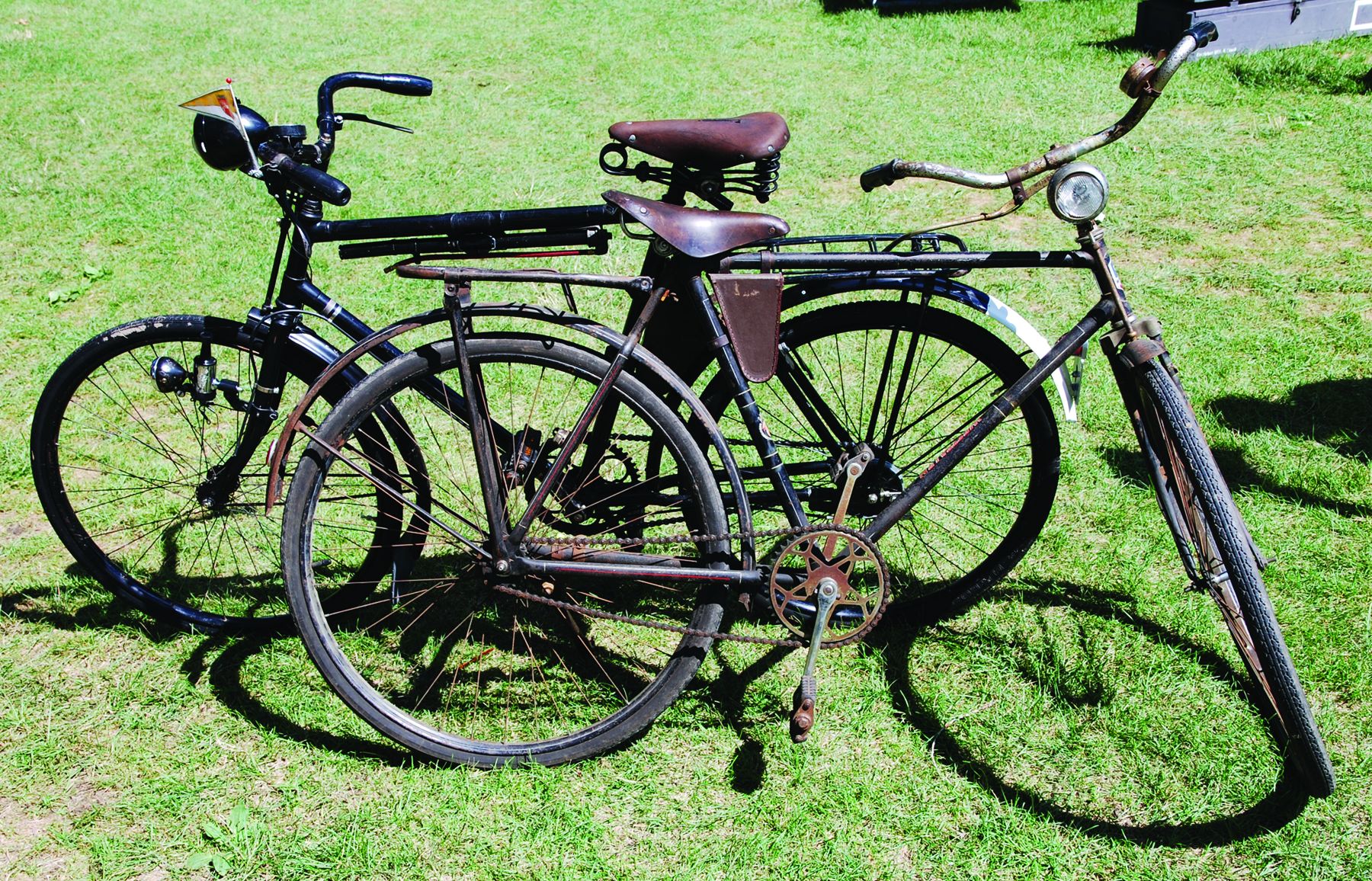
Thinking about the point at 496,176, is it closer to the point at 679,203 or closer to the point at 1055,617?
the point at 679,203

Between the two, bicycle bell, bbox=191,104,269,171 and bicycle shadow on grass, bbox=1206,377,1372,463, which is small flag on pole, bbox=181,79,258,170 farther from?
bicycle shadow on grass, bbox=1206,377,1372,463

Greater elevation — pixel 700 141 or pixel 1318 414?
pixel 700 141

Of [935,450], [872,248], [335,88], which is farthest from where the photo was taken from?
[935,450]

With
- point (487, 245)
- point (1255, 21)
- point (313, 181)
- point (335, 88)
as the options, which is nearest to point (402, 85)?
point (335, 88)

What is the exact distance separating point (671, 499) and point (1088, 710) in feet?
4.38

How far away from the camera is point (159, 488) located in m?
3.74

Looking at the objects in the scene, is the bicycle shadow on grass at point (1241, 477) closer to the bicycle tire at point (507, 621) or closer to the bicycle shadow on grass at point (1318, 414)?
the bicycle shadow on grass at point (1318, 414)

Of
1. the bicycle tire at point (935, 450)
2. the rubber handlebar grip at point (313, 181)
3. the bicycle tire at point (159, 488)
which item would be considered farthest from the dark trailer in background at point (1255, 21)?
the rubber handlebar grip at point (313, 181)

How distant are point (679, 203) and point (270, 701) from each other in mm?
1887

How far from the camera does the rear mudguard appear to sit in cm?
291

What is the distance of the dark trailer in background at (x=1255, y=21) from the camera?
28.7 feet

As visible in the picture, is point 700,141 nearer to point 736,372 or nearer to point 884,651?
point 736,372

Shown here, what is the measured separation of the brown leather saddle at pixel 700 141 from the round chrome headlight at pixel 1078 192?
0.72m

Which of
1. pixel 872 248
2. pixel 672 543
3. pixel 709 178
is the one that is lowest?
pixel 672 543
